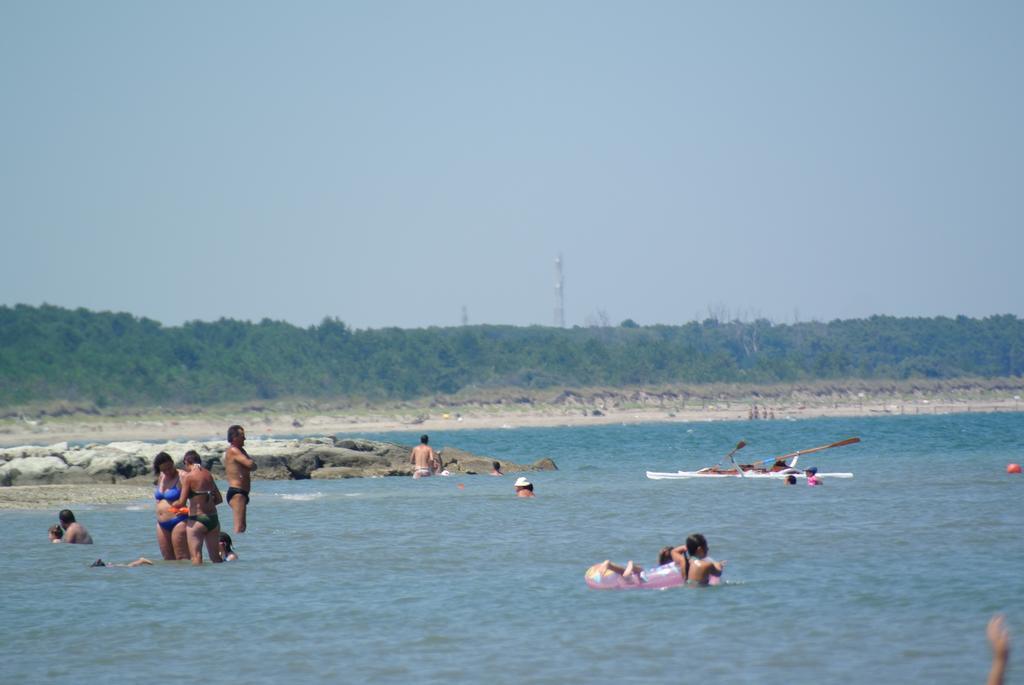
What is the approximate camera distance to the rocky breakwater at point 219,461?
35156mm

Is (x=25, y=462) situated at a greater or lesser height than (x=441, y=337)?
lesser

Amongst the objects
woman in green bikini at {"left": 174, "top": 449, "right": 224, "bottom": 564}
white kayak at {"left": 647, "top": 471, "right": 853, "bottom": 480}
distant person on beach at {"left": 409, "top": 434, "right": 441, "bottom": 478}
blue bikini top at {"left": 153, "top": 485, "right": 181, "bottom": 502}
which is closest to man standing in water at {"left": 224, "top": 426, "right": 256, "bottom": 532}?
woman in green bikini at {"left": 174, "top": 449, "right": 224, "bottom": 564}

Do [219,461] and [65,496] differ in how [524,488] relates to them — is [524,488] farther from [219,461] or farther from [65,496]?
[65,496]

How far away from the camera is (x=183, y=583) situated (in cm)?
1748

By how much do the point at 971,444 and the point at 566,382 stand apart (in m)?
70.1

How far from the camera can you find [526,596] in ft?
52.9

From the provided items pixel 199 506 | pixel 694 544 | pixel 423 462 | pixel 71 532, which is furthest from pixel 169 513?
pixel 423 462

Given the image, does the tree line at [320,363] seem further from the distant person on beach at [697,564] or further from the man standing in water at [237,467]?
the distant person on beach at [697,564]

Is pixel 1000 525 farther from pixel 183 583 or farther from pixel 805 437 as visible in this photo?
pixel 805 437

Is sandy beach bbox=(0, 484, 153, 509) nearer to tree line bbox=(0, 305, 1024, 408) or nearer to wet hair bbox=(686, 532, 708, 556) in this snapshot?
wet hair bbox=(686, 532, 708, 556)

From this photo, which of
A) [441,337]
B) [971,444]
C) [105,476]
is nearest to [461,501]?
[105,476]

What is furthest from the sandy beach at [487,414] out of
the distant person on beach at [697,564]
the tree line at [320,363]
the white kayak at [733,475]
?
the distant person on beach at [697,564]

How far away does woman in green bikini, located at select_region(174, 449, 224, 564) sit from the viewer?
18.1 m

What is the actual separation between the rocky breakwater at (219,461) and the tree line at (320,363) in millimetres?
61994
